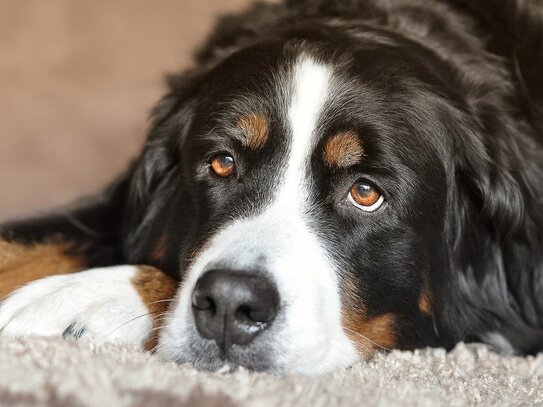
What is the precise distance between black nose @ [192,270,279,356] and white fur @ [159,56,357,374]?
0.11 ft

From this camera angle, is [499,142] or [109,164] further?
[109,164]

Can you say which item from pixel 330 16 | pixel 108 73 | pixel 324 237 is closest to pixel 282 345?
pixel 324 237

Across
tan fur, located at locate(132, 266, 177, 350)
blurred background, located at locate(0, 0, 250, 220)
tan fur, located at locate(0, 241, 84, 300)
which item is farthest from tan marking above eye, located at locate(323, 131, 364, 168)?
blurred background, located at locate(0, 0, 250, 220)

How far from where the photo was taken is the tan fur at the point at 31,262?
2.25 m

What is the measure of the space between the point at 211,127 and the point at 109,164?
1.20 metres

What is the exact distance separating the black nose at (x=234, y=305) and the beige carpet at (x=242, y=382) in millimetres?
153

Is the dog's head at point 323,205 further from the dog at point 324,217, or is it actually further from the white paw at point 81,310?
the white paw at point 81,310

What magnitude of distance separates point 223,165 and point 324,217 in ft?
0.97

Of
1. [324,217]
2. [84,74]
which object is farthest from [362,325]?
[84,74]

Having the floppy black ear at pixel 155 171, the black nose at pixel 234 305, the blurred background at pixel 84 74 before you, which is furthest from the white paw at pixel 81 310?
the blurred background at pixel 84 74

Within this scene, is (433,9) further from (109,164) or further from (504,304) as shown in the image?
(109,164)

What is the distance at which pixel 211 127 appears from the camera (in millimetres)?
2188

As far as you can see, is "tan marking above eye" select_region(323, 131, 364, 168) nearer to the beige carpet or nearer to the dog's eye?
the dog's eye

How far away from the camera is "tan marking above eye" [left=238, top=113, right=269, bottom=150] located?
6.79ft
